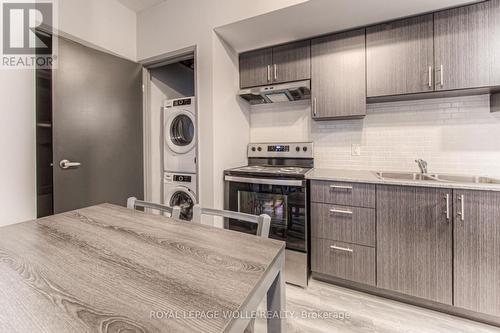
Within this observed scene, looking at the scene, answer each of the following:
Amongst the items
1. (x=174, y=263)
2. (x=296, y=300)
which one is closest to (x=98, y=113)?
(x=174, y=263)

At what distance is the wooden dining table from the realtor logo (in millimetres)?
1489

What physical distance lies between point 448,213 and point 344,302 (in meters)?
0.97

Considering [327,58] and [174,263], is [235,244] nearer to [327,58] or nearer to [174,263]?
[174,263]

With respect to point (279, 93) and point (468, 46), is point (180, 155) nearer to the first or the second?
point (279, 93)

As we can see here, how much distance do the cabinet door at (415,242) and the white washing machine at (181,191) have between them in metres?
1.78

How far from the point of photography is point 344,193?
1837mm

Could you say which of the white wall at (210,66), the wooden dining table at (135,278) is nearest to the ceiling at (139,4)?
the white wall at (210,66)

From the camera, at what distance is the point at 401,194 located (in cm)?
166

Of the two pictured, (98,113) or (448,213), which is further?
(98,113)

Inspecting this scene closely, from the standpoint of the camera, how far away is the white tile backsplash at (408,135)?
1918 millimetres

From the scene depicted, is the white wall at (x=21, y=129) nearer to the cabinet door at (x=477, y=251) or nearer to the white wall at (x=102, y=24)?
the white wall at (x=102, y=24)

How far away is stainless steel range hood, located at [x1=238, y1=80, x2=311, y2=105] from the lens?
2.22 m

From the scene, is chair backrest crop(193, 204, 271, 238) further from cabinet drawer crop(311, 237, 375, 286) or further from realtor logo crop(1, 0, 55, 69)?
realtor logo crop(1, 0, 55, 69)

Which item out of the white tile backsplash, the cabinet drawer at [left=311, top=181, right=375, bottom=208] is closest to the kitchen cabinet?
the white tile backsplash
